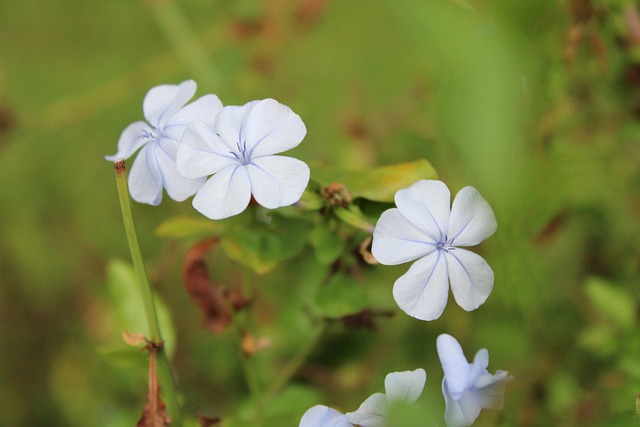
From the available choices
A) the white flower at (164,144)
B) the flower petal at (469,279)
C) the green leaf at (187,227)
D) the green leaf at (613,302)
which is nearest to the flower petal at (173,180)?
the white flower at (164,144)

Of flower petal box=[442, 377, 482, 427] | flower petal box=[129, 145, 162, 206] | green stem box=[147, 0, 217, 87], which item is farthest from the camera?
green stem box=[147, 0, 217, 87]

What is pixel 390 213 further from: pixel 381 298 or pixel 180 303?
pixel 180 303

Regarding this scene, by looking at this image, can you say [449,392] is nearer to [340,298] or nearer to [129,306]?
[340,298]

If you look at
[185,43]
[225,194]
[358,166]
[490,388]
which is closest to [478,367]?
[490,388]

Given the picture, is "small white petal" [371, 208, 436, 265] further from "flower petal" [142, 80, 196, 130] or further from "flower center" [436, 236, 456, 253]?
"flower petal" [142, 80, 196, 130]

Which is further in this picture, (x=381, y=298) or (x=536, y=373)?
(x=381, y=298)

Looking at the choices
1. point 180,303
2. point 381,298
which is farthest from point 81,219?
point 381,298

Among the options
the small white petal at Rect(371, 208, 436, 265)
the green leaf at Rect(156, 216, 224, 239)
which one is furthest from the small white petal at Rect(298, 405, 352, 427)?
the green leaf at Rect(156, 216, 224, 239)
